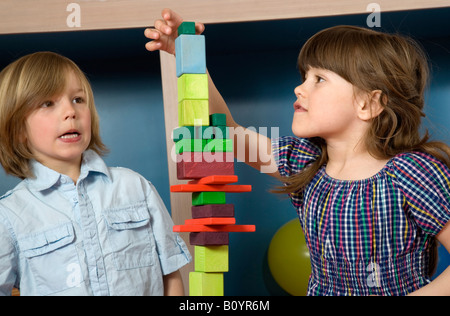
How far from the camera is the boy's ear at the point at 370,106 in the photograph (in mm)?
999

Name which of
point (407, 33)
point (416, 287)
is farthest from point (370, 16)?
point (416, 287)

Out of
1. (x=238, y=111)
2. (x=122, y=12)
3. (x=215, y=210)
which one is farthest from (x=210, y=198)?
(x=238, y=111)

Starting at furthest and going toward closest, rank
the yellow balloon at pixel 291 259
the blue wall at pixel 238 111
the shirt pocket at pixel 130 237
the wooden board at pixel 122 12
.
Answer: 1. the blue wall at pixel 238 111
2. the yellow balloon at pixel 291 259
3. the wooden board at pixel 122 12
4. the shirt pocket at pixel 130 237

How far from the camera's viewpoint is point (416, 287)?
94 centimetres

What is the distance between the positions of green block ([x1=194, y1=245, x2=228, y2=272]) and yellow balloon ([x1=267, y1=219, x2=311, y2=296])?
2.27 ft

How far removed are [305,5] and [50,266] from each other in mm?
799

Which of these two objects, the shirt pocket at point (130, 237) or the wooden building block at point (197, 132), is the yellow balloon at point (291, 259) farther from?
the wooden building block at point (197, 132)

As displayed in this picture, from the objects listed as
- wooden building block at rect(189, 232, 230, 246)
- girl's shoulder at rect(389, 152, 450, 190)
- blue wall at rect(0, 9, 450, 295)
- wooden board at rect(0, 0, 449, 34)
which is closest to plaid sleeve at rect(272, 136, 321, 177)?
girl's shoulder at rect(389, 152, 450, 190)

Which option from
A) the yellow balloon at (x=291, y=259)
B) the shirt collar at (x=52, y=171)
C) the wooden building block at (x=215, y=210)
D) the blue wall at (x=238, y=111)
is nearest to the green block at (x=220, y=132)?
the wooden building block at (x=215, y=210)

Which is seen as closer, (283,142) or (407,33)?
(283,142)

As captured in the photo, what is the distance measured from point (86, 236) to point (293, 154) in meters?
0.42

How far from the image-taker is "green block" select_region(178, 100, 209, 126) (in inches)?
33.8

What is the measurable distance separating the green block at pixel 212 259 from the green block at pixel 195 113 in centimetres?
19
